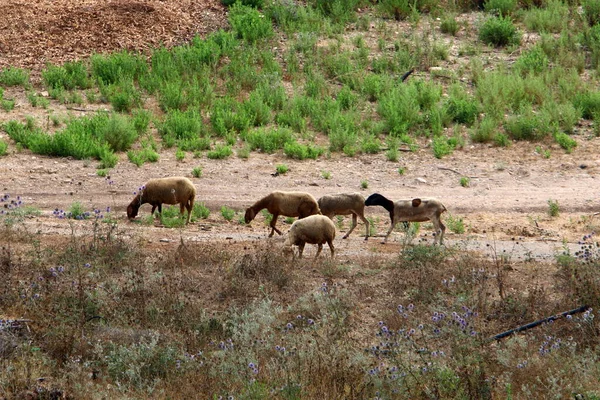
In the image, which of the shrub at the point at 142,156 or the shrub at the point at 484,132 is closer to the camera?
the shrub at the point at 142,156

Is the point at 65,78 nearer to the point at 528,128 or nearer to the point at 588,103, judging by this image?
the point at 528,128

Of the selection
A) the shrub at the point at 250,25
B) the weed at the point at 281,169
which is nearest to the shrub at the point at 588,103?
the weed at the point at 281,169

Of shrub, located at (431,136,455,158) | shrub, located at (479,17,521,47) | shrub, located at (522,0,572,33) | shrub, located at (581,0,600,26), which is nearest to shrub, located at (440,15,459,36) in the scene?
shrub, located at (479,17,521,47)

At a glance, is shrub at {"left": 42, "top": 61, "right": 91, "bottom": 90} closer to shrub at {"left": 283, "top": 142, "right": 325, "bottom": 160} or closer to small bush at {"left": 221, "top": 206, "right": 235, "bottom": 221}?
shrub at {"left": 283, "top": 142, "right": 325, "bottom": 160}

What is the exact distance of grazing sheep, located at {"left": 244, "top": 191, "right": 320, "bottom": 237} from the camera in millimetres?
16406

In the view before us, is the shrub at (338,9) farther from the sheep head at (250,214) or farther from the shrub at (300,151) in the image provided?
the sheep head at (250,214)

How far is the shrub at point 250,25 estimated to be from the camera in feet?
82.9

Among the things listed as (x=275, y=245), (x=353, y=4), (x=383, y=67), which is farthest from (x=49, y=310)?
(x=353, y=4)

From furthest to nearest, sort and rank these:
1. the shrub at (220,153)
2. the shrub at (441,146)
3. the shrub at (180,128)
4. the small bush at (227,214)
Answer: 1. the shrub at (180,128)
2. the shrub at (441,146)
3. the shrub at (220,153)
4. the small bush at (227,214)

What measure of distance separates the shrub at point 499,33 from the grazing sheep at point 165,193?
38.0ft

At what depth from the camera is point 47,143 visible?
67.0 ft

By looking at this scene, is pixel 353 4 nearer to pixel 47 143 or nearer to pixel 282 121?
pixel 282 121

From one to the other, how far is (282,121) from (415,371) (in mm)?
12649

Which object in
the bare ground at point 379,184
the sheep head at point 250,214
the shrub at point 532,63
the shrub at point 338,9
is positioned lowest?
the bare ground at point 379,184
